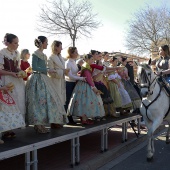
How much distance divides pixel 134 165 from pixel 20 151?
252 centimetres

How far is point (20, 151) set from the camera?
3.37 m

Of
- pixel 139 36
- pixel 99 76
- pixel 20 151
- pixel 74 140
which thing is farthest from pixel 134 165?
pixel 139 36

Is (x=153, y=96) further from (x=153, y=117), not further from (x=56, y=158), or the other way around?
Answer: (x=56, y=158)

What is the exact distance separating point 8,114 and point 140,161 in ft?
9.57

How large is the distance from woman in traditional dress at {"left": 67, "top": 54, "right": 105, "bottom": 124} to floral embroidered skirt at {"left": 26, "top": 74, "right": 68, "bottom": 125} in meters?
0.89

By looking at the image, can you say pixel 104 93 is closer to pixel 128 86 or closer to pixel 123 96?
pixel 123 96

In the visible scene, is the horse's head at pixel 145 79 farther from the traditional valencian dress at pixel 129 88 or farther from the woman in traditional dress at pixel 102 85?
the traditional valencian dress at pixel 129 88

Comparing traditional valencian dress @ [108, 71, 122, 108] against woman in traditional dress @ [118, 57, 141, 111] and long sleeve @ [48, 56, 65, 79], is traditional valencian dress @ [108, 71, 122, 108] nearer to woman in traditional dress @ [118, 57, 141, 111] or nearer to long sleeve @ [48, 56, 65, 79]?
woman in traditional dress @ [118, 57, 141, 111]

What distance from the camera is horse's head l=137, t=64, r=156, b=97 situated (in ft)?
16.1

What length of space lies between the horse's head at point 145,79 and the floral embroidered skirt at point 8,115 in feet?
7.60

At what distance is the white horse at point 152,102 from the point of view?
5.02m

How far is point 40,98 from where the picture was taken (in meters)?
4.29

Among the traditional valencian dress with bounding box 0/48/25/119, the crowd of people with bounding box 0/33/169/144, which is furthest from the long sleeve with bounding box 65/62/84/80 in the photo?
the traditional valencian dress with bounding box 0/48/25/119

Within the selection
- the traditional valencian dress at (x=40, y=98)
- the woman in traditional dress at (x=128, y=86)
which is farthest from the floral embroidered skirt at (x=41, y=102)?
the woman in traditional dress at (x=128, y=86)
